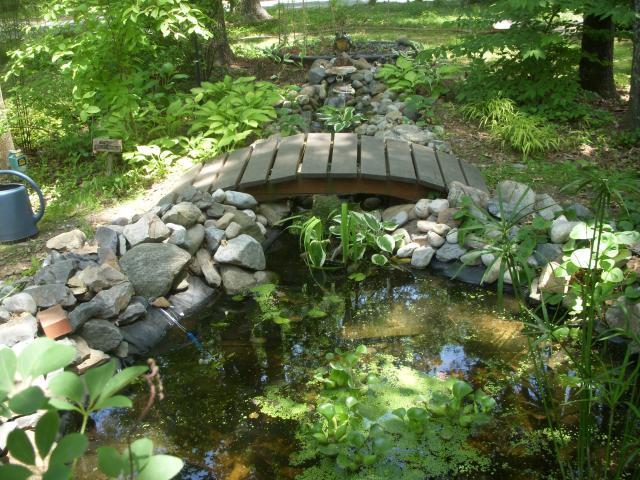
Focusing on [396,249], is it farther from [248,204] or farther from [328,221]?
[248,204]

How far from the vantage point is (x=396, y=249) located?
15.4ft

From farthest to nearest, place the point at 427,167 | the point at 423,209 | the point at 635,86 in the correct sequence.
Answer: the point at 635,86 < the point at 427,167 < the point at 423,209

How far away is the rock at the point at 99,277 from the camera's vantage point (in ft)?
11.9

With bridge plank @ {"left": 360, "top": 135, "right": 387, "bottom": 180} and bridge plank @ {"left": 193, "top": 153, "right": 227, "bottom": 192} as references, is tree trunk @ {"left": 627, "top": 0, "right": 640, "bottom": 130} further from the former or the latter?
bridge plank @ {"left": 193, "top": 153, "right": 227, "bottom": 192}

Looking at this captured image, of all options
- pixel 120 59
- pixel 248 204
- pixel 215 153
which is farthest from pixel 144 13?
pixel 248 204

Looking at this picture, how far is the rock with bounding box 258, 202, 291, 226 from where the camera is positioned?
200 inches

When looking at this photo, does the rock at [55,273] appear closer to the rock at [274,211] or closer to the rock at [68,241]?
the rock at [68,241]

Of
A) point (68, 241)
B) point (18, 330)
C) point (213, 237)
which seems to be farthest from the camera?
point (213, 237)

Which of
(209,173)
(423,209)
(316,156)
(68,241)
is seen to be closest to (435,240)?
(423,209)

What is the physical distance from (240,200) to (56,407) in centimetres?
413

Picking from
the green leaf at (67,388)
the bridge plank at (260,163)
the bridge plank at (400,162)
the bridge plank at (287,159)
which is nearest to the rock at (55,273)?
the bridge plank at (260,163)

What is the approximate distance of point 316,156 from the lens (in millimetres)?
5148

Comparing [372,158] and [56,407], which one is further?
[372,158]

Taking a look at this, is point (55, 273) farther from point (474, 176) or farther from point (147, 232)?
point (474, 176)
